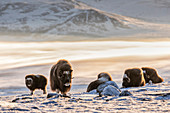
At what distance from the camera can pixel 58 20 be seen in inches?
5694

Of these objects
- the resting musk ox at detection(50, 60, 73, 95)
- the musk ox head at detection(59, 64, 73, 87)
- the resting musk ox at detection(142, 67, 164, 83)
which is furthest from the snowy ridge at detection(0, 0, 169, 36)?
the musk ox head at detection(59, 64, 73, 87)

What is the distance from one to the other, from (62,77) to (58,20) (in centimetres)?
13783

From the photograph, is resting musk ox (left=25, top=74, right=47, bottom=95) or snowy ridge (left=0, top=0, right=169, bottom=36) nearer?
resting musk ox (left=25, top=74, right=47, bottom=95)

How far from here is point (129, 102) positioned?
859 cm

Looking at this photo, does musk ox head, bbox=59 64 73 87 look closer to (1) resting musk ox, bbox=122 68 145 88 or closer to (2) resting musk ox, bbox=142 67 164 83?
(1) resting musk ox, bbox=122 68 145 88

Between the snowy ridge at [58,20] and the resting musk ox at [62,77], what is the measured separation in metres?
109

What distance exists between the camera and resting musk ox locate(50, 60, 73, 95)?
8750 millimetres

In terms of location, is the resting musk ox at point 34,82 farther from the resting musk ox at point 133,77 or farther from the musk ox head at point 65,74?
the musk ox head at point 65,74

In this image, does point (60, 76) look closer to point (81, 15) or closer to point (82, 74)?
point (82, 74)

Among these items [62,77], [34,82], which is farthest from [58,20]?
[62,77]

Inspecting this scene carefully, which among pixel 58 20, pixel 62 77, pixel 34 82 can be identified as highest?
pixel 58 20

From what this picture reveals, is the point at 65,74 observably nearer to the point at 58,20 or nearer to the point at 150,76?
the point at 150,76

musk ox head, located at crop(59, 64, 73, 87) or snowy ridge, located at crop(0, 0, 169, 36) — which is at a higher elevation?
snowy ridge, located at crop(0, 0, 169, 36)

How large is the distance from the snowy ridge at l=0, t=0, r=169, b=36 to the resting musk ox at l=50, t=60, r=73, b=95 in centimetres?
10914
